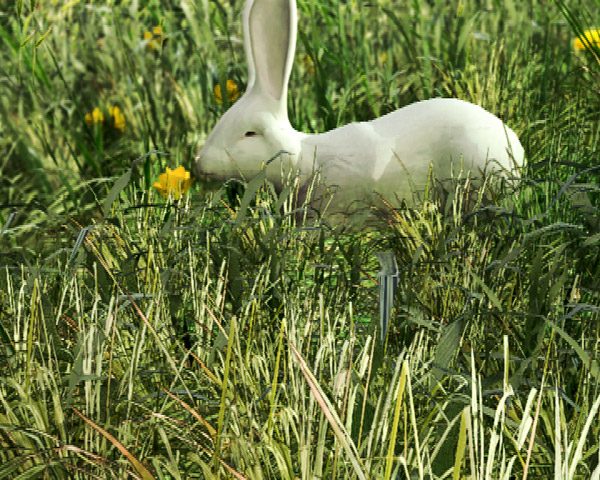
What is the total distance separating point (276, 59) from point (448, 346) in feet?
4.14

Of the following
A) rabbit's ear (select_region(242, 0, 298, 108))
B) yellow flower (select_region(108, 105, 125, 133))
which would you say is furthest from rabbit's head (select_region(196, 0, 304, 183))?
yellow flower (select_region(108, 105, 125, 133))

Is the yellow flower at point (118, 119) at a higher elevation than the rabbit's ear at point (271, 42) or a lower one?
lower

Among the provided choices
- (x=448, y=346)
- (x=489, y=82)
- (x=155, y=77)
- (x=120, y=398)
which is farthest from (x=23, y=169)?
(x=448, y=346)

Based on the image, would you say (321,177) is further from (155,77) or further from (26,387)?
(155,77)

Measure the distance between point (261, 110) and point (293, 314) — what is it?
116 centimetres

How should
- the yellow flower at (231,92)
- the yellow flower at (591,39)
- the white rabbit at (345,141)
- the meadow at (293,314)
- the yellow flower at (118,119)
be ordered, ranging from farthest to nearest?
the yellow flower at (118,119), the yellow flower at (231,92), the yellow flower at (591,39), the white rabbit at (345,141), the meadow at (293,314)

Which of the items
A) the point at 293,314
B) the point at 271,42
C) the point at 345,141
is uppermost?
the point at 271,42

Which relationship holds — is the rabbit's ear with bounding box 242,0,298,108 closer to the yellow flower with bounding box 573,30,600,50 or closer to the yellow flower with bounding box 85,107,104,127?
the yellow flower with bounding box 85,107,104,127

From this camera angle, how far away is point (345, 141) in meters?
2.12

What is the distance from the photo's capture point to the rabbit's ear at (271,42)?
6.84 feet

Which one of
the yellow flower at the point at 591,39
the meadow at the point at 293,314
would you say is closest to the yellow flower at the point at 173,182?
the meadow at the point at 293,314

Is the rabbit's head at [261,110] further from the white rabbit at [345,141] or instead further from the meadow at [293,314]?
the meadow at [293,314]

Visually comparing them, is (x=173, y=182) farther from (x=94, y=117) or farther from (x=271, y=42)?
(x=94, y=117)

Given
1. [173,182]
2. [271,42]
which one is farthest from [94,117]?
[271,42]
